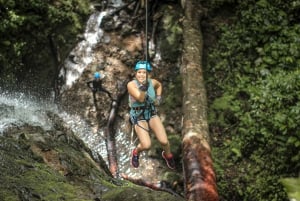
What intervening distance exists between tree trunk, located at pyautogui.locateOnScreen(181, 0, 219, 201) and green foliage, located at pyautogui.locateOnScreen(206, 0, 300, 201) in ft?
2.49

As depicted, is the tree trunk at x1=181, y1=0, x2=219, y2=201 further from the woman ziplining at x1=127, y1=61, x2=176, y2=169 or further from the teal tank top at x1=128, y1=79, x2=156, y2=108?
the teal tank top at x1=128, y1=79, x2=156, y2=108

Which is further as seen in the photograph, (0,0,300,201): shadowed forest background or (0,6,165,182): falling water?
(0,6,165,182): falling water

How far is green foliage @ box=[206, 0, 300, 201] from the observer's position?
24.6ft

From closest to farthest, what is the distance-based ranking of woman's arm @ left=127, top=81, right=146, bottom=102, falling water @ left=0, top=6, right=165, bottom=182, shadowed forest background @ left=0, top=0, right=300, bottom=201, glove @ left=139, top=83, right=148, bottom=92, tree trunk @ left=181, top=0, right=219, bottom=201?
1. glove @ left=139, top=83, right=148, bottom=92
2. woman's arm @ left=127, top=81, right=146, bottom=102
3. tree trunk @ left=181, top=0, right=219, bottom=201
4. shadowed forest background @ left=0, top=0, right=300, bottom=201
5. falling water @ left=0, top=6, right=165, bottom=182

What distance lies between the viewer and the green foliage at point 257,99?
24.6ft

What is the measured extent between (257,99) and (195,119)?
5.66 ft

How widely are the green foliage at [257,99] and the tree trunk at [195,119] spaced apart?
76 centimetres

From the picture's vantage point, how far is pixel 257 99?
8672mm

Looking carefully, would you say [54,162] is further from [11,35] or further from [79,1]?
[79,1]

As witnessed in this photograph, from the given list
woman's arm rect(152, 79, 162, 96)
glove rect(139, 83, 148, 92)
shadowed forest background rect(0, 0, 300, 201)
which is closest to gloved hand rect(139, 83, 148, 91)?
glove rect(139, 83, 148, 92)

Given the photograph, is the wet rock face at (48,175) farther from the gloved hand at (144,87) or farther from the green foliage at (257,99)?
the green foliage at (257,99)

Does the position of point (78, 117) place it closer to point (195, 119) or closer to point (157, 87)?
point (195, 119)

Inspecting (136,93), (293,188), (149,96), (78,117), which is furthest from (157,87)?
(293,188)

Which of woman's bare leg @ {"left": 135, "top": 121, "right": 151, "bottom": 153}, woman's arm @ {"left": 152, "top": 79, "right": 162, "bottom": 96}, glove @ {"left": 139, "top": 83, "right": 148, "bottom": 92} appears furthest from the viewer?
woman's bare leg @ {"left": 135, "top": 121, "right": 151, "bottom": 153}
